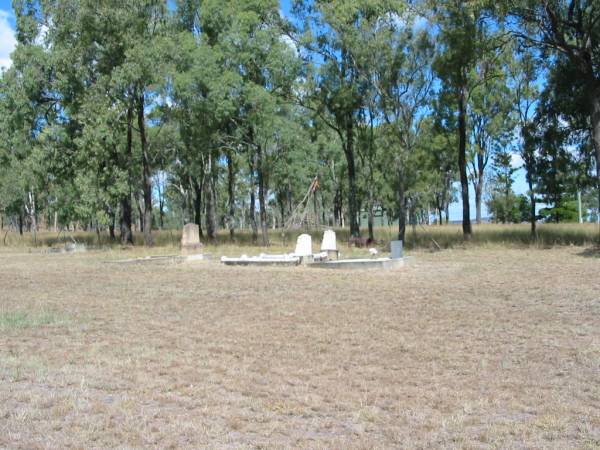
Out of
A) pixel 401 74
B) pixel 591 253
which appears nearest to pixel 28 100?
pixel 401 74

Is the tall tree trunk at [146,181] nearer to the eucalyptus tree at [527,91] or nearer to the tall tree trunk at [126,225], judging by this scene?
the tall tree trunk at [126,225]

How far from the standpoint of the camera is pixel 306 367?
7102mm

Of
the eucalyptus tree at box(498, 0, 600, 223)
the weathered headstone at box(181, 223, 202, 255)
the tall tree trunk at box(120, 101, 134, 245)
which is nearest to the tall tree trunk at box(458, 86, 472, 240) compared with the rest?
the eucalyptus tree at box(498, 0, 600, 223)

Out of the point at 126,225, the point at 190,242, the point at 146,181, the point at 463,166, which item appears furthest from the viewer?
the point at 126,225

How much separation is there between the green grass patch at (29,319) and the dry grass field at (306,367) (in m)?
0.04

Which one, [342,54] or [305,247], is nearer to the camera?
[305,247]

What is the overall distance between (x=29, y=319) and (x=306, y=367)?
5.22 m

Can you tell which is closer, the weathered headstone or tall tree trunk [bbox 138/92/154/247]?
the weathered headstone

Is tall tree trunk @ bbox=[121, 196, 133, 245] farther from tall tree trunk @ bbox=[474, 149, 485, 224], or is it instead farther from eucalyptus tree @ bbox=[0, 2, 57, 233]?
tall tree trunk @ bbox=[474, 149, 485, 224]

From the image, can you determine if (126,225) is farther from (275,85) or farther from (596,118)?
(596,118)

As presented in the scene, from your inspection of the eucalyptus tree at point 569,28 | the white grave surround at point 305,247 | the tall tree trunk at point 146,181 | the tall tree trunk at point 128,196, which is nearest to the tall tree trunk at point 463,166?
the eucalyptus tree at point 569,28

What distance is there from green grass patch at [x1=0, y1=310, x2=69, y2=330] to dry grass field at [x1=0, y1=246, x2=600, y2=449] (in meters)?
0.04

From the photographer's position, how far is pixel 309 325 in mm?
9766

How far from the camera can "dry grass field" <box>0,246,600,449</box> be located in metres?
4.95
